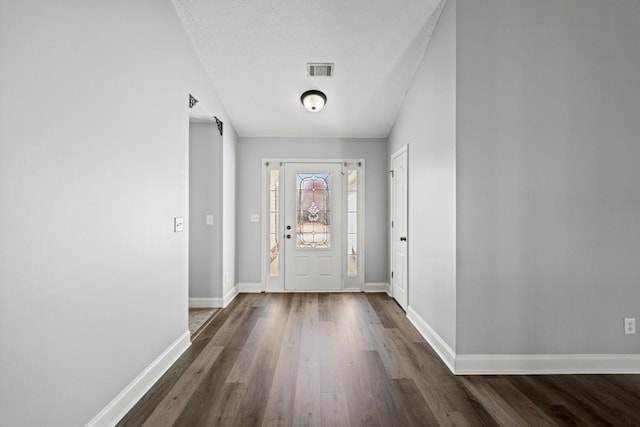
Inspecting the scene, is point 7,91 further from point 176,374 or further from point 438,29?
point 438,29

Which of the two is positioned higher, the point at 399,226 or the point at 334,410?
the point at 399,226

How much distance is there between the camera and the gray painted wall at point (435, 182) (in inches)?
110

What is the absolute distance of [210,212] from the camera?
14.8 ft

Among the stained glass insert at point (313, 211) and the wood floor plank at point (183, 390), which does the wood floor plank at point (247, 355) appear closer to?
the wood floor plank at point (183, 390)

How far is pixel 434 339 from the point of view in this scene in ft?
10.4

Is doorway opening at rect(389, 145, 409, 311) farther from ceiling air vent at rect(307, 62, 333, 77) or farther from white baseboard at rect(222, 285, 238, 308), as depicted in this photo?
white baseboard at rect(222, 285, 238, 308)

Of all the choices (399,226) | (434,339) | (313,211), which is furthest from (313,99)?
(434,339)

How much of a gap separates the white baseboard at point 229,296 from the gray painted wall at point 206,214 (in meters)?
0.12

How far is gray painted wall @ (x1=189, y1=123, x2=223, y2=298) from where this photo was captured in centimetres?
448

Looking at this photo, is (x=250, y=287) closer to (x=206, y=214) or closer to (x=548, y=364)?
(x=206, y=214)

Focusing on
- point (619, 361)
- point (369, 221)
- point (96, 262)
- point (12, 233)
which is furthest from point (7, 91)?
point (369, 221)

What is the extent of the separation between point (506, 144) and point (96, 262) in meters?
2.91

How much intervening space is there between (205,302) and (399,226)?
272cm

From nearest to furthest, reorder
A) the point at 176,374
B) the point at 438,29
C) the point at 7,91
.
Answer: the point at 7,91, the point at 176,374, the point at 438,29
